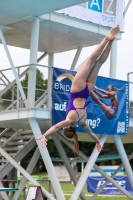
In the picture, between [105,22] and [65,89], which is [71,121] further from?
[105,22]

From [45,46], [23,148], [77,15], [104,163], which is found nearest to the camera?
[77,15]

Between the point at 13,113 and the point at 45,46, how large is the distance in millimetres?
5630

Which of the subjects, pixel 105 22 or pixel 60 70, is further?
pixel 105 22

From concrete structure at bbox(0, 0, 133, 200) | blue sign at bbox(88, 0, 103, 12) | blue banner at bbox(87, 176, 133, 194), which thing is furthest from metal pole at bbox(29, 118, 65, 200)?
blue banner at bbox(87, 176, 133, 194)

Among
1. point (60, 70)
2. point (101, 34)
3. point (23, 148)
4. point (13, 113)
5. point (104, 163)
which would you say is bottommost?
point (104, 163)

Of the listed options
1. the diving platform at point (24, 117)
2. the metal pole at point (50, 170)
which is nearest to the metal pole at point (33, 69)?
the diving platform at point (24, 117)

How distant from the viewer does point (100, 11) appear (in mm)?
23031

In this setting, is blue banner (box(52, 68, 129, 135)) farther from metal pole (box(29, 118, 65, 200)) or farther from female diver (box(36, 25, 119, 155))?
female diver (box(36, 25, 119, 155))

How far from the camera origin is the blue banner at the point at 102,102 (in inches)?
819

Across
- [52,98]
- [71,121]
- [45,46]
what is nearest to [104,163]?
[45,46]

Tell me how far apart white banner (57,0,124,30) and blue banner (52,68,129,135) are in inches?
96.2

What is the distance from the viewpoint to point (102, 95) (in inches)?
848

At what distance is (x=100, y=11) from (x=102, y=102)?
4.12 metres

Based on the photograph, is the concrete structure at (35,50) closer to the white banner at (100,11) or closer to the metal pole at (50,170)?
the metal pole at (50,170)
